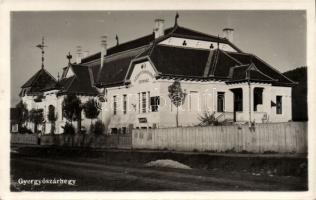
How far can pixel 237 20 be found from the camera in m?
10.2

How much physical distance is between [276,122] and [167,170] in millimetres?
2368

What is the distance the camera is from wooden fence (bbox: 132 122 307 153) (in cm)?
1060

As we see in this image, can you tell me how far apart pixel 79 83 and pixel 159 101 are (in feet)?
5.87

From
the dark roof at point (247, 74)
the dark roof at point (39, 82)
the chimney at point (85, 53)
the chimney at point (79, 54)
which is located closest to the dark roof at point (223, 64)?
the dark roof at point (247, 74)

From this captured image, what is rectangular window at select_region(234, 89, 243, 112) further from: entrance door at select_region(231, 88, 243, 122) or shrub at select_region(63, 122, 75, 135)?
shrub at select_region(63, 122, 75, 135)

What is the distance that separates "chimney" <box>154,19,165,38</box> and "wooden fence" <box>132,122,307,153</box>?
223 cm

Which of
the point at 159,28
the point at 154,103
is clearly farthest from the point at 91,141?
the point at 159,28
